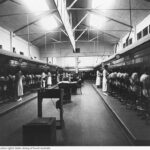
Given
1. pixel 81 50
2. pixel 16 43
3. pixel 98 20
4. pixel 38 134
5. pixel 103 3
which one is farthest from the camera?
pixel 81 50

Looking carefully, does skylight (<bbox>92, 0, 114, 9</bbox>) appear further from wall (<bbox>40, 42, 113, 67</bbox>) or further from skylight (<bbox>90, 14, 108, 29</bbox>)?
wall (<bbox>40, 42, 113, 67</bbox>)

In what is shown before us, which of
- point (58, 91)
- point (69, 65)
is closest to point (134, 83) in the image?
point (58, 91)

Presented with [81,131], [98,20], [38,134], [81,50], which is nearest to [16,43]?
[98,20]

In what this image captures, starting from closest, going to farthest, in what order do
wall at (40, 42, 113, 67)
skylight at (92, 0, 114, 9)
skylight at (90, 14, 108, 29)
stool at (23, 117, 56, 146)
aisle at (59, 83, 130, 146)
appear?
stool at (23, 117, 56, 146) < aisle at (59, 83, 130, 146) < skylight at (92, 0, 114, 9) < skylight at (90, 14, 108, 29) < wall at (40, 42, 113, 67)

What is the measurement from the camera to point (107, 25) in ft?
39.6

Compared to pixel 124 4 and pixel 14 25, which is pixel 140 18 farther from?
pixel 14 25

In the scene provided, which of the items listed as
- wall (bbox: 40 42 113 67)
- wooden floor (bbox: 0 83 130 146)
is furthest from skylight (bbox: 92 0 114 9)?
wall (bbox: 40 42 113 67)

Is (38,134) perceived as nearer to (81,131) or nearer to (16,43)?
(81,131)

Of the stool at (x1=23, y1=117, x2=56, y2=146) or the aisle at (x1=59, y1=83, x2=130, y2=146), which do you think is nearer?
the stool at (x1=23, y1=117, x2=56, y2=146)

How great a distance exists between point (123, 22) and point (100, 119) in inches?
307

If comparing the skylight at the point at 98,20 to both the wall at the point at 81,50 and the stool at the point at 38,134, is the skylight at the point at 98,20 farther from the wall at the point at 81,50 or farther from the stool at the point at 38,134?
the stool at the point at 38,134

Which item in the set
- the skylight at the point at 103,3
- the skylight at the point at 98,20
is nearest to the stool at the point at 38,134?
the skylight at the point at 103,3

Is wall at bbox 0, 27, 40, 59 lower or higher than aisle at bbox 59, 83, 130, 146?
higher

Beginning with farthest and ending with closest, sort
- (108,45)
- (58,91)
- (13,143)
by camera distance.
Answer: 1. (108,45)
2. (58,91)
3. (13,143)
